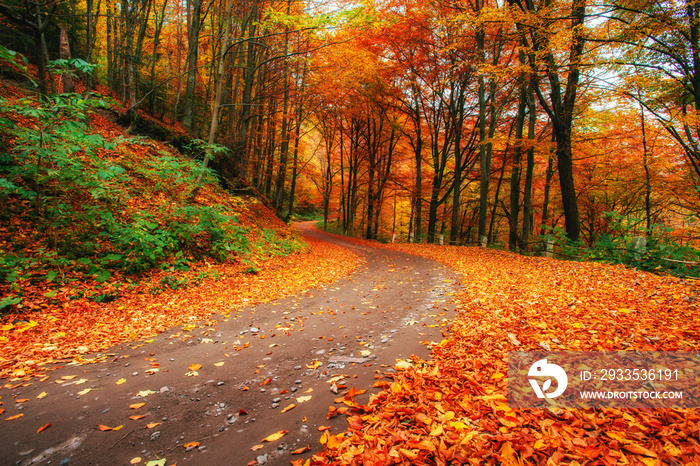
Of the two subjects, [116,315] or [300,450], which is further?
[116,315]

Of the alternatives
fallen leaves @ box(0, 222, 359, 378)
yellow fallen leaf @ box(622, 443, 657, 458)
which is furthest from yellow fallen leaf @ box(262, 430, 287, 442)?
yellow fallen leaf @ box(622, 443, 657, 458)

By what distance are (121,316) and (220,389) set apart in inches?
119

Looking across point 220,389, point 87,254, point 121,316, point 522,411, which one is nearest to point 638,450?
point 522,411

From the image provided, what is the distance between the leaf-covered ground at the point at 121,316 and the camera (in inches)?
139

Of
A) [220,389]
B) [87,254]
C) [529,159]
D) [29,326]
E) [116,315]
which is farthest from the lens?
[529,159]

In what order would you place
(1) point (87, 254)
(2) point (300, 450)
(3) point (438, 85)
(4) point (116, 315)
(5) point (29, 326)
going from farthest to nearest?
(3) point (438, 85) < (1) point (87, 254) < (4) point (116, 315) < (5) point (29, 326) < (2) point (300, 450)

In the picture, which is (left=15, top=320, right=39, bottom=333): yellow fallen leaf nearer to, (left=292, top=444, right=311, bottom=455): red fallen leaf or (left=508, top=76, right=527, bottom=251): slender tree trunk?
(left=292, top=444, right=311, bottom=455): red fallen leaf

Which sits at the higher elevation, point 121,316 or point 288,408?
point 288,408

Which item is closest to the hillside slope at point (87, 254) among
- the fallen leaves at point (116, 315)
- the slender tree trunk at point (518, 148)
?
the fallen leaves at point (116, 315)

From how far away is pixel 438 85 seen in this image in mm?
16141

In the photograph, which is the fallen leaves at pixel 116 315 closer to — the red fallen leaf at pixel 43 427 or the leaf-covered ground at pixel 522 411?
the red fallen leaf at pixel 43 427

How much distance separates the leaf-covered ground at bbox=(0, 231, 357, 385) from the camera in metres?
3.52

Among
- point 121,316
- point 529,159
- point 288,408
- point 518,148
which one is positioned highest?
point 518,148

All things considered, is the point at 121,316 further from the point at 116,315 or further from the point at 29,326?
the point at 29,326
